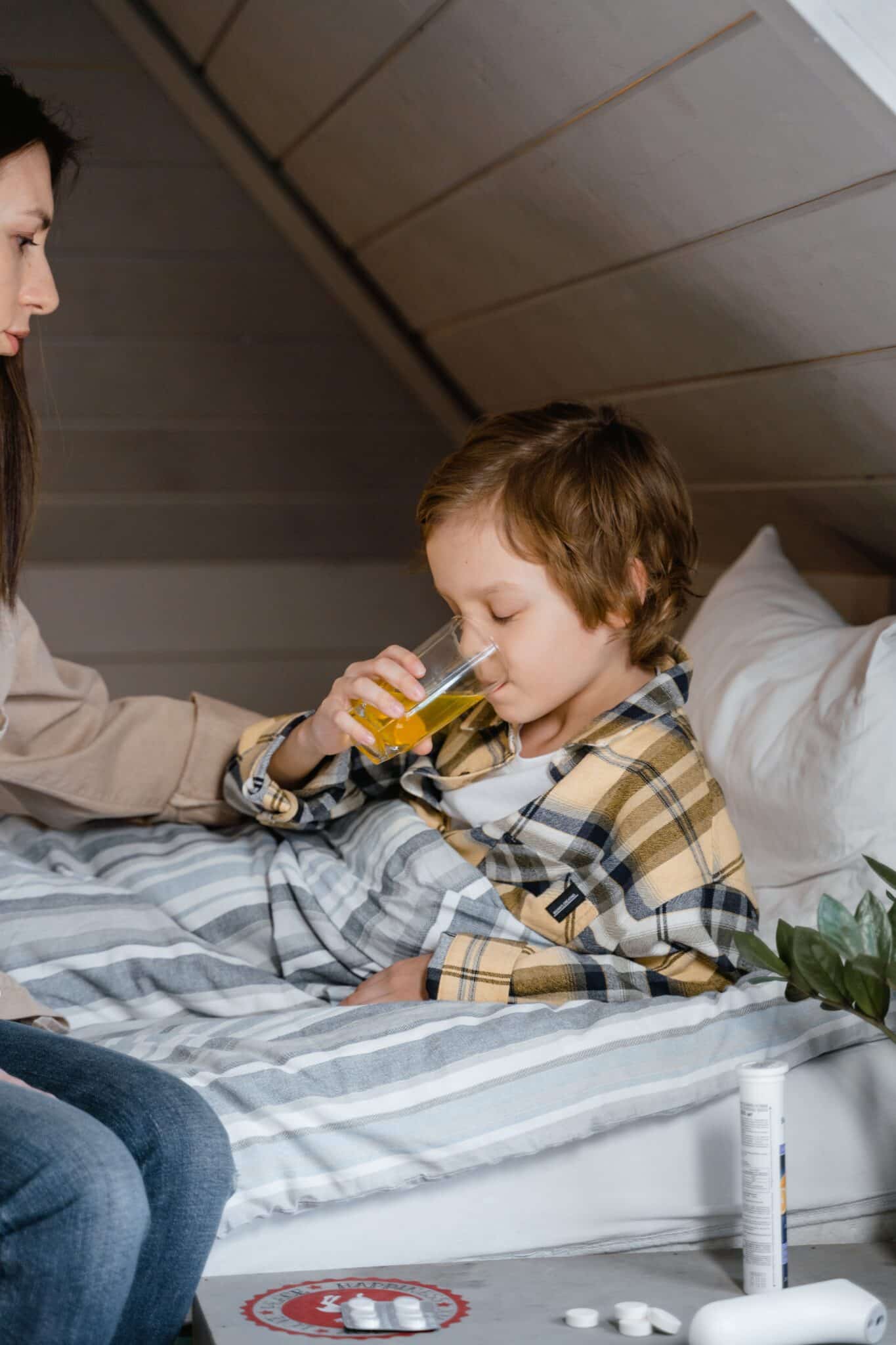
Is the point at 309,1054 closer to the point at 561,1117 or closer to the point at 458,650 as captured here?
the point at 561,1117

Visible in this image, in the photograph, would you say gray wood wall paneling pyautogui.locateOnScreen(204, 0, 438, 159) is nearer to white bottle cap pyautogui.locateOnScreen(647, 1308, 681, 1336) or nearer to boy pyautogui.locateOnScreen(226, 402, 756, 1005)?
boy pyautogui.locateOnScreen(226, 402, 756, 1005)

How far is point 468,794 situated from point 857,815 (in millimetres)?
415

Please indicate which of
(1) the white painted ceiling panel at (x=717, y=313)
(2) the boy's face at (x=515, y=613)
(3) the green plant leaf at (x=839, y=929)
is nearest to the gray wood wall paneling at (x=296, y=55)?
(1) the white painted ceiling panel at (x=717, y=313)

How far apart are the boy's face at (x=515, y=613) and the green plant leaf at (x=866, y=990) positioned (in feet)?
1.40

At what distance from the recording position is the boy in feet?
4.38

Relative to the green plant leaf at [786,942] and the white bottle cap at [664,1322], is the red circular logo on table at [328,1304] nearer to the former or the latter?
the white bottle cap at [664,1322]

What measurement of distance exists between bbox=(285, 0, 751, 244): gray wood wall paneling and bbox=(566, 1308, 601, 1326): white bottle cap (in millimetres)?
1041

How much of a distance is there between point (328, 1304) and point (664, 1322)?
0.83 feet

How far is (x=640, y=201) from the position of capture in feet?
5.21

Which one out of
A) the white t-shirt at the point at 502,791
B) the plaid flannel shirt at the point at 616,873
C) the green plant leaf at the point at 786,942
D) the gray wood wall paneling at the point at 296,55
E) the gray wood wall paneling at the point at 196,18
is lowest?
the green plant leaf at the point at 786,942

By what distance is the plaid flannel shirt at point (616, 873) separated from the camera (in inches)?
52.4

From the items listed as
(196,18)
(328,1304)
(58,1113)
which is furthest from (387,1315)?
(196,18)

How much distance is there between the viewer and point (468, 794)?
4.94 feet

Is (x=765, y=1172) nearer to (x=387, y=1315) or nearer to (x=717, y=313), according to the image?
(x=387, y=1315)
